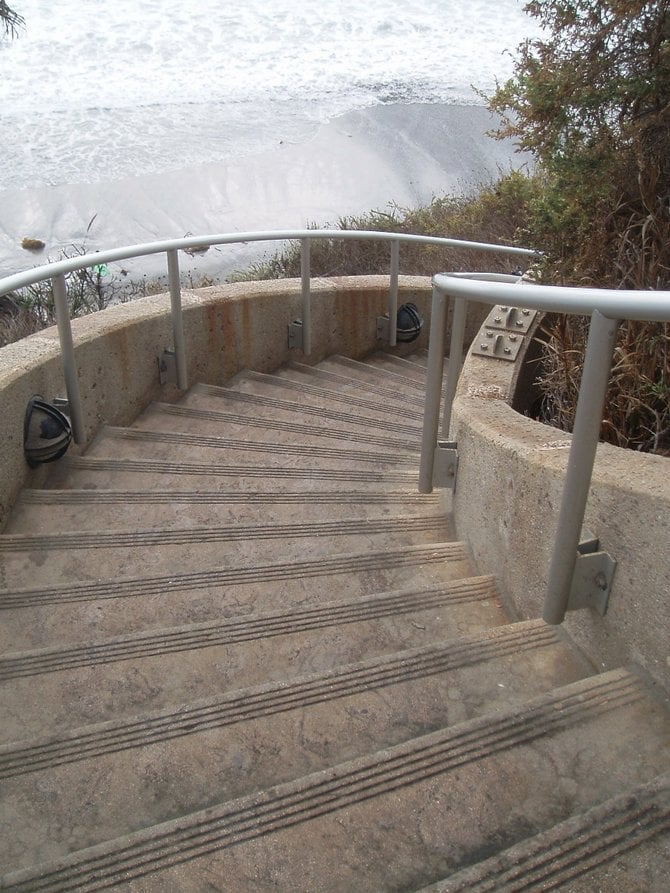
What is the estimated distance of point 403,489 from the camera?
326cm

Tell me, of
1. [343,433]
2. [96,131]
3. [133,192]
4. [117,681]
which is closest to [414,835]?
[117,681]

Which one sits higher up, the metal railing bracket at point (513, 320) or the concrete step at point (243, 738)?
the metal railing bracket at point (513, 320)

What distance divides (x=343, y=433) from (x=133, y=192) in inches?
492

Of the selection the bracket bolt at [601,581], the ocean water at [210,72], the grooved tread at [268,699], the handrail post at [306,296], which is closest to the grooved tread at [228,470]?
the grooved tread at [268,699]

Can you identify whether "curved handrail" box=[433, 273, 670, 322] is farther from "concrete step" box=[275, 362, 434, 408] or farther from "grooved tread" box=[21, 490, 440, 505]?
"concrete step" box=[275, 362, 434, 408]

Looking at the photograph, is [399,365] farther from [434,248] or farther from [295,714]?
[295,714]

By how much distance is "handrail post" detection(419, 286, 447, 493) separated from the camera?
2594mm

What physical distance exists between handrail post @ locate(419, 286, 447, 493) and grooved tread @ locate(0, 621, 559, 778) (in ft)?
2.92

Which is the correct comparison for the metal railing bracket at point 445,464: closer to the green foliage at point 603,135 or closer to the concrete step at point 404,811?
the green foliage at point 603,135

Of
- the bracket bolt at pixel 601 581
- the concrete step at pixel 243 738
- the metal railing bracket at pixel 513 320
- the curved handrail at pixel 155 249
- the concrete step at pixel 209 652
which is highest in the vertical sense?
the curved handrail at pixel 155 249

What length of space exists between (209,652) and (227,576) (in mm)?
474

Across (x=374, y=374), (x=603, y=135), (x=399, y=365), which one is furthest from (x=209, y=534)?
(x=399, y=365)

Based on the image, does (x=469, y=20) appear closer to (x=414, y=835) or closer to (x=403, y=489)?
(x=403, y=489)

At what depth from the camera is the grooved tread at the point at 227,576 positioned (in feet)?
7.68
